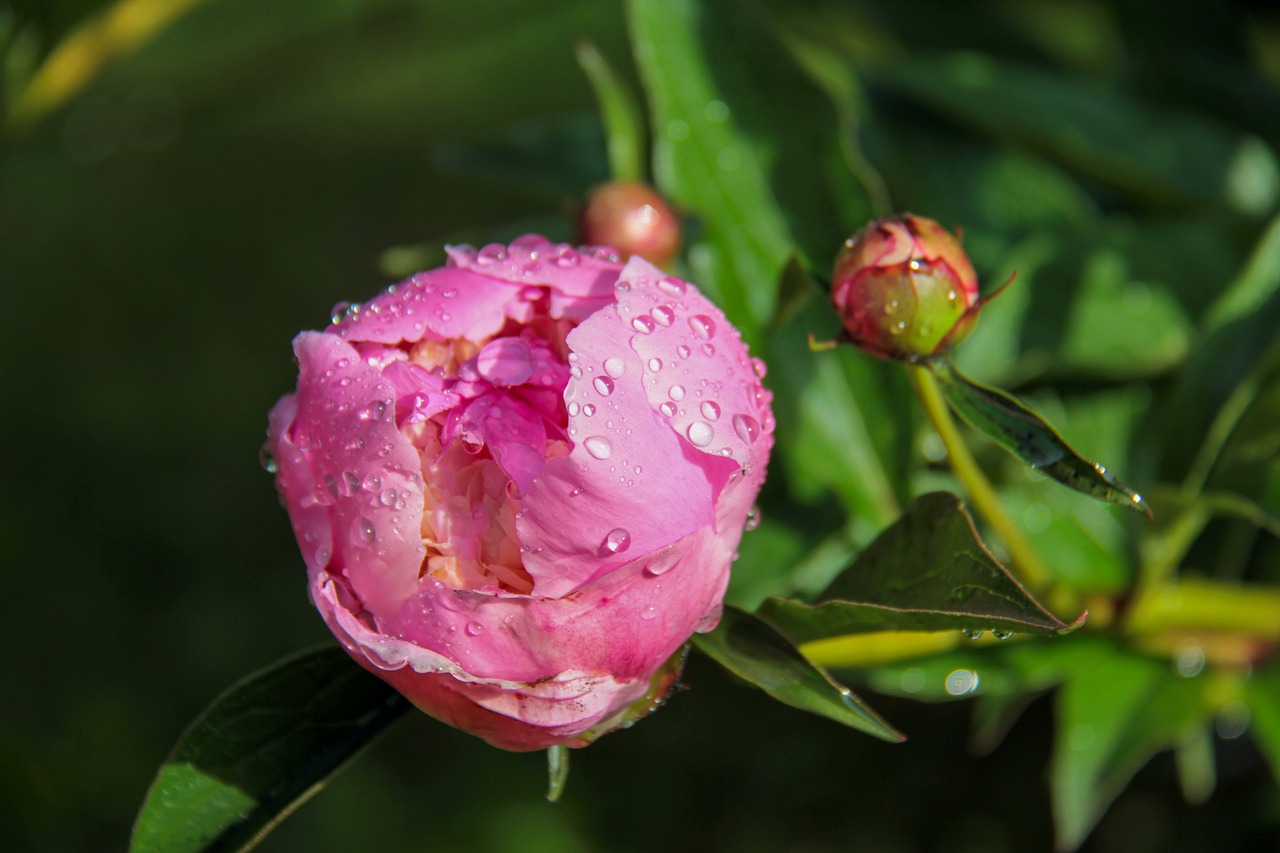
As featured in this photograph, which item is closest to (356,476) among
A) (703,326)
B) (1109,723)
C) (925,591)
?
(703,326)

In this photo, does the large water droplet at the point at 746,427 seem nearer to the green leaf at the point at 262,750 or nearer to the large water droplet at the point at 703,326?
the large water droplet at the point at 703,326

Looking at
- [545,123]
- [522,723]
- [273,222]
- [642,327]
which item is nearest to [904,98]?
[545,123]

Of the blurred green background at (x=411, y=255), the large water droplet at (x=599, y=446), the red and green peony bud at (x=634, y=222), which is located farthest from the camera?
the blurred green background at (x=411, y=255)

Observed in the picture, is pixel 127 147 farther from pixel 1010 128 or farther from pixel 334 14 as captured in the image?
pixel 1010 128

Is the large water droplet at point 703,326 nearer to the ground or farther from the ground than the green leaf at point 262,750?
farther from the ground

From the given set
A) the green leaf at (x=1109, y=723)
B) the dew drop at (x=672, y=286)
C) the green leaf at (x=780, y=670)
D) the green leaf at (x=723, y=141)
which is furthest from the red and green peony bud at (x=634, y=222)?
the green leaf at (x=1109, y=723)

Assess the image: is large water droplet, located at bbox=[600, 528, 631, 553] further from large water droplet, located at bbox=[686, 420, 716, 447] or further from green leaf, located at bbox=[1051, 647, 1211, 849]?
green leaf, located at bbox=[1051, 647, 1211, 849]

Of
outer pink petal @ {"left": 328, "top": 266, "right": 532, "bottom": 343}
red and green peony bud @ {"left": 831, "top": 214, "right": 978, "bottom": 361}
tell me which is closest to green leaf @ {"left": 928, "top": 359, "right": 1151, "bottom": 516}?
red and green peony bud @ {"left": 831, "top": 214, "right": 978, "bottom": 361}
